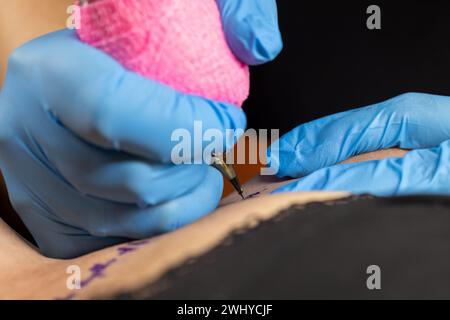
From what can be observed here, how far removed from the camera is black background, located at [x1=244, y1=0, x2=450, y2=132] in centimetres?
113

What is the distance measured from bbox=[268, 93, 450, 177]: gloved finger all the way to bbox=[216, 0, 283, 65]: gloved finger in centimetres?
36

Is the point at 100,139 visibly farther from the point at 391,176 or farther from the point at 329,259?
the point at 391,176

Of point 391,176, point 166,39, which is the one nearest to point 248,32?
point 166,39

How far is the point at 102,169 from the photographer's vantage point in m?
0.60

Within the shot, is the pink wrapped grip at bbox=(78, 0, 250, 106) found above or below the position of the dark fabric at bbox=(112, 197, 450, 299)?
above

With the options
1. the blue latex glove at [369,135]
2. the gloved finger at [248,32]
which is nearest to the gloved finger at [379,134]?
the blue latex glove at [369,135]

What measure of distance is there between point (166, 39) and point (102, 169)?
0.56 ft

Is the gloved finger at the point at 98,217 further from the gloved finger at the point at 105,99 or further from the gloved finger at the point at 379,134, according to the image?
the gloved finger at the point at 379,134

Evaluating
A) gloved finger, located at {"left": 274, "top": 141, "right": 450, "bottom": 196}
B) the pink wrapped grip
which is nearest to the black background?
gloved finger, located at {"left": 274, "top": 141, "right": 450, "bottom": 196}

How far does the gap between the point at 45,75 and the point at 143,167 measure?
149mm

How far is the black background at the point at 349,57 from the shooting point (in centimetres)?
113

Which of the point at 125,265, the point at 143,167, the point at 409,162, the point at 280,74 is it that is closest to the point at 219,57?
the point at 143,167

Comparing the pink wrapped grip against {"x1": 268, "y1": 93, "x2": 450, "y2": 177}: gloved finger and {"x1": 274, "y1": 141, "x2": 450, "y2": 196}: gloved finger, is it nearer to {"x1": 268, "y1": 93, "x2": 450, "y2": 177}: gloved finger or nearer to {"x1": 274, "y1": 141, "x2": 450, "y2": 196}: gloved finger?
{"x1": 274, "y1": 141, "x2": 450, "y2": 196}: gloved finger

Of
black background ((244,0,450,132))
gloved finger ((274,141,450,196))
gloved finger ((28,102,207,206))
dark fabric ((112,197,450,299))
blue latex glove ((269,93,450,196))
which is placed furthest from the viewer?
black background ((244,0,450,132))
